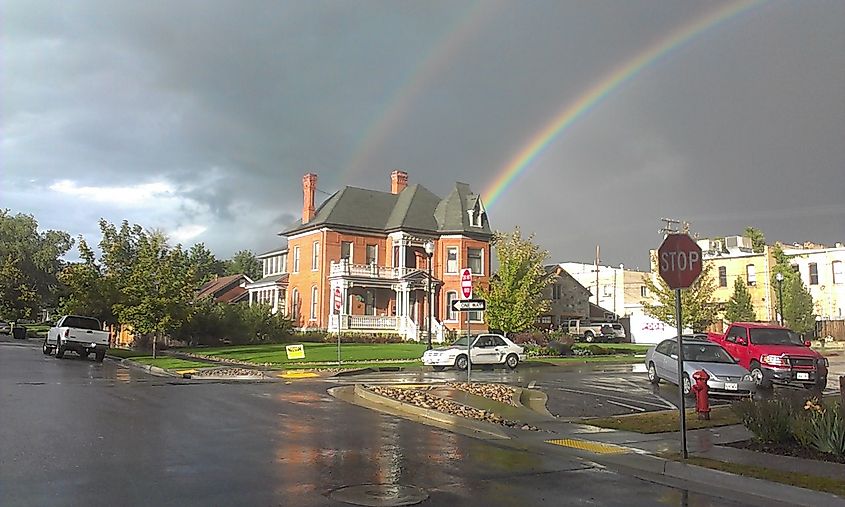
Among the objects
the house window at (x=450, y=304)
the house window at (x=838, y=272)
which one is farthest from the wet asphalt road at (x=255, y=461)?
the house window at (x=838, y=272)

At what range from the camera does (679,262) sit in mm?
10977

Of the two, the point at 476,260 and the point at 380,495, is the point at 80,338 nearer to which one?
the point at 476,260

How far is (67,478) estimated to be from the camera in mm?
8305

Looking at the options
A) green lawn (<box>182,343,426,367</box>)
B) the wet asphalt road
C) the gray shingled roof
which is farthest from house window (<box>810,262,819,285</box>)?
the wet asphalt road

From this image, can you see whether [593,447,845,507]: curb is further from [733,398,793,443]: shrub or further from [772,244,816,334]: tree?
[772,244,816,334]: tree

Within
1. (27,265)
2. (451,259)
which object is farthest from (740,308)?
(27,265)

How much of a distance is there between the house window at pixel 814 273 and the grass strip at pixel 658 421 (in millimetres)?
61129

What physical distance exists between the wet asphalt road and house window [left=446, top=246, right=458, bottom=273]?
4104 cm

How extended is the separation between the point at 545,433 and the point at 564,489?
4.48m

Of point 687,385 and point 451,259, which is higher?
point 451,259

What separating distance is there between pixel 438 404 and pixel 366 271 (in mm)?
37505

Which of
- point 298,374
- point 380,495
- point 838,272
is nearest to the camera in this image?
point 380,495

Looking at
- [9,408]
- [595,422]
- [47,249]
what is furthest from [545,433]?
[47,249]

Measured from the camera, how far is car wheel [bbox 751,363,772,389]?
73.6 feet
